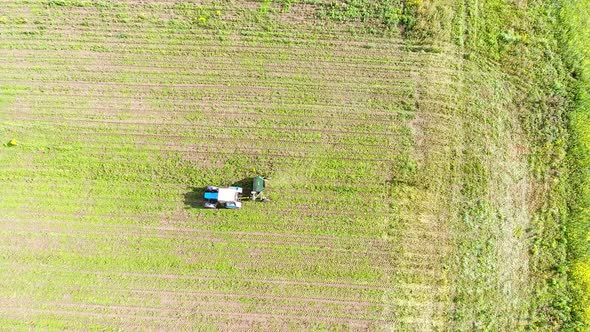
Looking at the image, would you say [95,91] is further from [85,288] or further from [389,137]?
[389,137]

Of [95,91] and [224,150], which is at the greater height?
[95,91]

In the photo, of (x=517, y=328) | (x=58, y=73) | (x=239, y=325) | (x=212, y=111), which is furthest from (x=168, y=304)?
(x=517, y=328)

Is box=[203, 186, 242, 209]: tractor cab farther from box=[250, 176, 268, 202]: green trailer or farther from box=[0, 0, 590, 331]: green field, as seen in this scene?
box=[250, 176, 268, 202]: green trailer

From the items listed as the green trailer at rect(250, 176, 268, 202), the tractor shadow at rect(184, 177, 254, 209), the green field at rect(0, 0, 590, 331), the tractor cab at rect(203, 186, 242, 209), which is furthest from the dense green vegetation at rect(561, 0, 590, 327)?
the tractor cab at rect(203, 186, 242, 209)

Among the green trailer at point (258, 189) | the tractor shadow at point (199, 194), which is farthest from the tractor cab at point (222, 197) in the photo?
the green trailer at point (258, 189)

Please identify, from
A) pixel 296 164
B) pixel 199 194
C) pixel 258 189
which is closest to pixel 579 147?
pixel 296 164

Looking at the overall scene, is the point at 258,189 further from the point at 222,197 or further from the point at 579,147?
the point at 579,147
